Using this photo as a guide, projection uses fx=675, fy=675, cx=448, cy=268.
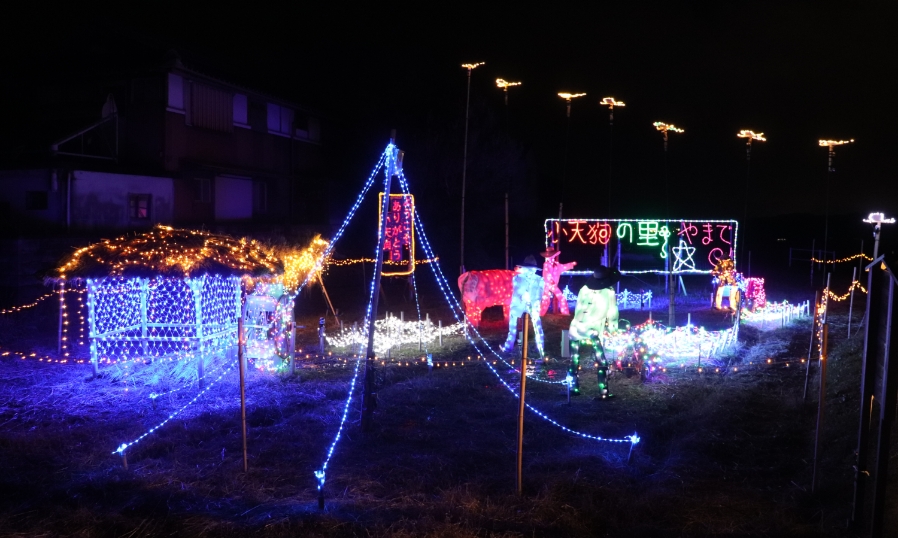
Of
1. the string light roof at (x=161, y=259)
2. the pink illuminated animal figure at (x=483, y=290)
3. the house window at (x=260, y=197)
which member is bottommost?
the pink illuminated animal figure at (x=483, y=290)

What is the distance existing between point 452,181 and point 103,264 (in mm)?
15230

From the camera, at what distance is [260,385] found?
10414 mm

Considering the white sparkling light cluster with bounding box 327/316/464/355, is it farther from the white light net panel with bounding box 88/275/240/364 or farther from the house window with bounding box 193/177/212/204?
the house window with bounding box 193/177/212/204

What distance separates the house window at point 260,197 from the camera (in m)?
25.3

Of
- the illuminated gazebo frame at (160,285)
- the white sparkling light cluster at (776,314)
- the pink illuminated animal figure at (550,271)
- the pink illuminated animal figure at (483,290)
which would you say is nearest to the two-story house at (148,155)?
the illuminated gazebo frame at (160,285)

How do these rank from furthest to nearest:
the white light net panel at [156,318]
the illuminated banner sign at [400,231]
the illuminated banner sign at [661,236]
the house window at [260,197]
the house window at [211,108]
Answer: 1. the house window at [260,197]
2. the house window at [211,108]
3. the illuminated banner sign at [661,236]
4. the illuminated banner sign at [400,231]
5. the white light net panel at [156,318]

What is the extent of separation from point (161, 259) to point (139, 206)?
34.2 ft

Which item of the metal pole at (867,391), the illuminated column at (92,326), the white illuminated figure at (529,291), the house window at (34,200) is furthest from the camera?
the house window at (34,200)

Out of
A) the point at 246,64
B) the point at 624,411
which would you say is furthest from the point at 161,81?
the point at 624,411

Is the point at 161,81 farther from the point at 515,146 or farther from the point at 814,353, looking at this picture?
the point at 814,353

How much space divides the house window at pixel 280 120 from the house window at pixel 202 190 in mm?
3739

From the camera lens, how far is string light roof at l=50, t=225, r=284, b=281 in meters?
10.8

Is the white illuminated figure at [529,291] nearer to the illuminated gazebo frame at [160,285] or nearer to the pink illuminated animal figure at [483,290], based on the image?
the pink illuminated animal figure at [483,290]

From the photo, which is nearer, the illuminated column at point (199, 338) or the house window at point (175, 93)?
Result: the illuminated column at point (199, 338)
